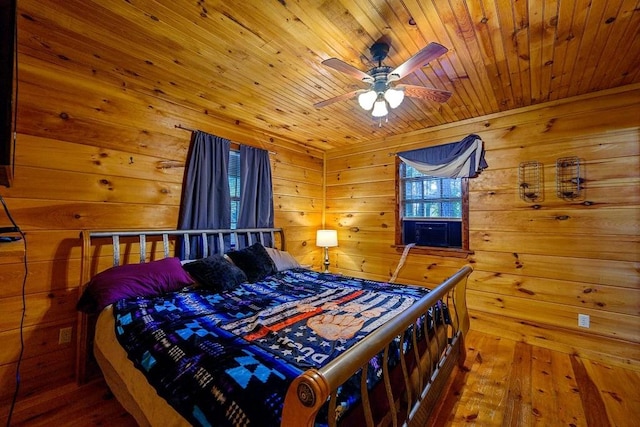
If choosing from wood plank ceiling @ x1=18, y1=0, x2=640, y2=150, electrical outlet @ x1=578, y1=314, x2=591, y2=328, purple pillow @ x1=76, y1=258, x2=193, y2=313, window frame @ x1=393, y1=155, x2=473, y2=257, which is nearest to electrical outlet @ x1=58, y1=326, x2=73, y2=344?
purple pillow @ x1=76, y1=258, x2=193, y2=313

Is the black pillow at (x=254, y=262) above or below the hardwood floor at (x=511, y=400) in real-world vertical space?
above

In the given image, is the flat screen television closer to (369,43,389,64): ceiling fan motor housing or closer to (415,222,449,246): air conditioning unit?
(369,43,389,64): ceiling fan motor housing

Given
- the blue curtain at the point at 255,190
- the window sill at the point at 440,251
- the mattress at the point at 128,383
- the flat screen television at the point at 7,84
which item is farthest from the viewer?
the blue curtain at the point at 255,190

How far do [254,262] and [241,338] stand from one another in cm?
145

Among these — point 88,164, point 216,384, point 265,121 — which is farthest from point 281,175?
point 216,384

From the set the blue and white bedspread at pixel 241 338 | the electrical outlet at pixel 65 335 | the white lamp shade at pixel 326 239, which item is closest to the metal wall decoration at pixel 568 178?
the blue and white bedspread at pixel 241 338

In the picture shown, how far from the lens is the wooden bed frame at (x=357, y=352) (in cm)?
72

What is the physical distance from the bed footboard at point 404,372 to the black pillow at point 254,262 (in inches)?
65.8

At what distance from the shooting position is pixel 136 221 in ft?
8.50

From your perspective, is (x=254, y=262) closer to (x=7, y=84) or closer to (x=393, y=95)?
(x=393, y=95)

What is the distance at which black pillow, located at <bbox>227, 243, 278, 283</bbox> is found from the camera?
2775mm

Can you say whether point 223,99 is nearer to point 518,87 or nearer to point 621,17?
point 518,87

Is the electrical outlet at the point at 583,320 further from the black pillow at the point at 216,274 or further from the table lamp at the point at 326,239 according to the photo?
the black pillow at the point at 216,274

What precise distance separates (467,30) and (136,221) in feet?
Result: 10.1
